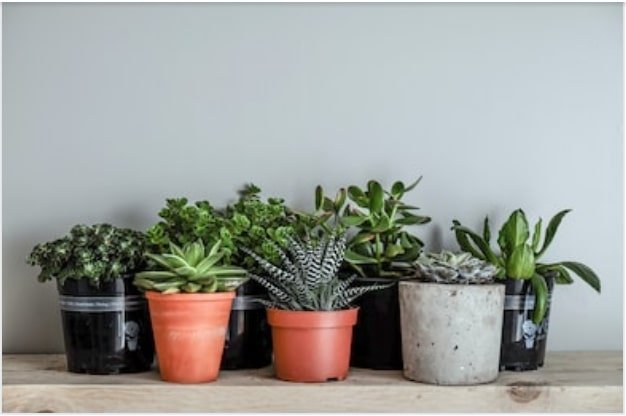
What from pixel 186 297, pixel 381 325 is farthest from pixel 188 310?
pixel 381 325

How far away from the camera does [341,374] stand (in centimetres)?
114

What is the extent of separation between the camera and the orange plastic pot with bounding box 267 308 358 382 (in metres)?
1.12

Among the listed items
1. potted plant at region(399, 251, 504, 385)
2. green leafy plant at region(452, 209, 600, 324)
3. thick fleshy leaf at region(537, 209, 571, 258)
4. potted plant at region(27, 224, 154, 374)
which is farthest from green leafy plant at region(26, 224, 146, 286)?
thick fleshy leaf at region(537, 209, 571, 258)

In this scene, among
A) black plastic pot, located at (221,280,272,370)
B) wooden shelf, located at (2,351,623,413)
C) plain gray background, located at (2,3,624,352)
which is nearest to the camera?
wooden shelf, located at (2,351,623,413)

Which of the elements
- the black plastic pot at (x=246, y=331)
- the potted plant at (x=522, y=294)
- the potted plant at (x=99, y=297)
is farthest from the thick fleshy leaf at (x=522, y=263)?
the potted plant at (x=99, y=297)

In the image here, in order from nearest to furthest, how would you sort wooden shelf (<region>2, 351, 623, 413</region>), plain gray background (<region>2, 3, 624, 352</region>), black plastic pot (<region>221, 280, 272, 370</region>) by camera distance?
wooden shelf (<region>2, 351, 623, 413</region>), black plastic pot (<region>221, 280, 272, 370</region>), plain gray background (<region>2, 3, 624, 352</region>)

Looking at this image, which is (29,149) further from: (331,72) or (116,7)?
(331,72)

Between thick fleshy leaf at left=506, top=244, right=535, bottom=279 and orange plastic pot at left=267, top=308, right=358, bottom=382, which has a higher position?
thick fleshy leaf at left=506, top=244, right=535, bottom=279

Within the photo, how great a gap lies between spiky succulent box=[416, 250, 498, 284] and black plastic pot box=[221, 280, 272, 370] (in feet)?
0.79

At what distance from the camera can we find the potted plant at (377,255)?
3.97 ft

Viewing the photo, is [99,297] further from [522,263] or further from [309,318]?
[522,263]

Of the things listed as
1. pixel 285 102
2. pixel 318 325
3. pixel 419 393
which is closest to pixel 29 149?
pixel 285 102

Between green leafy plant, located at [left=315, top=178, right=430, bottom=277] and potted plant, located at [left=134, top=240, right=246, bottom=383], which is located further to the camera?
green leafy plant, located at [left=315, top=178, right=430, bottom=277]

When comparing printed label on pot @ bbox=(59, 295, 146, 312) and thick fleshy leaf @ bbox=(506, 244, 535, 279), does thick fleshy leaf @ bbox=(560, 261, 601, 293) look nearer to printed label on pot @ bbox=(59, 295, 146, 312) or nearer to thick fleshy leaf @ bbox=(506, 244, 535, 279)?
thick fleshy leaf @ bbox=(506, 244, 535, 279)
